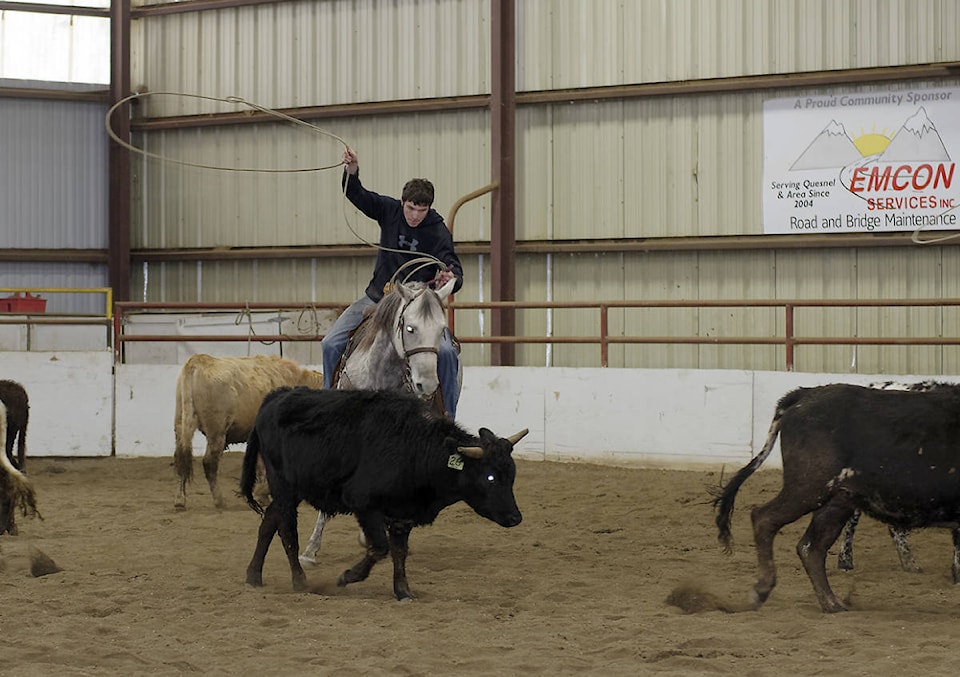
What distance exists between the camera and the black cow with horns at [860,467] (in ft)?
18.6

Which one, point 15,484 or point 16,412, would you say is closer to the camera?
point 15,484

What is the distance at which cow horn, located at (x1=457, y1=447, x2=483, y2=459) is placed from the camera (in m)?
5.90

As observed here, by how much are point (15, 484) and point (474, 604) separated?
9.61 ft

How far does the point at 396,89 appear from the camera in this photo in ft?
56.4

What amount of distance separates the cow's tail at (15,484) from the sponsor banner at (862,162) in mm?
10328

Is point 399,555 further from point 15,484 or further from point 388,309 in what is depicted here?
point 15,484

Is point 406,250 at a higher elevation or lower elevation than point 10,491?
higher

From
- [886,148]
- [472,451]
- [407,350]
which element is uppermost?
[886,148]

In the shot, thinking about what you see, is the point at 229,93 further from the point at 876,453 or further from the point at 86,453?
the point at 876,453

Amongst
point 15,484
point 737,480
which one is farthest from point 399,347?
point 15,484

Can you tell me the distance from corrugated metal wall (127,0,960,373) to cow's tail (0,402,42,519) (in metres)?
9.66

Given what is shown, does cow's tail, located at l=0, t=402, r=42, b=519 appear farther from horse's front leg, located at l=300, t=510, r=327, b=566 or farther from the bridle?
the bridle

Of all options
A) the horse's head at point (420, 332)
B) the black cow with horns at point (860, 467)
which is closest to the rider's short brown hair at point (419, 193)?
the horse's head at point (420, 332)

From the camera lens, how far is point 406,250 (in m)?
7.48
